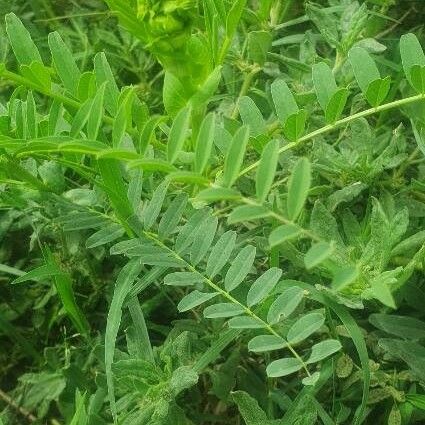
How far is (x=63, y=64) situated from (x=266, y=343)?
380 mm

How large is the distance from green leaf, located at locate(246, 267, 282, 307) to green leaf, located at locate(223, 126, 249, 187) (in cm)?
14

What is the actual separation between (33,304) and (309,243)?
50 centimetres

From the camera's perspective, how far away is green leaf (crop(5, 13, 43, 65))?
2.89 ft

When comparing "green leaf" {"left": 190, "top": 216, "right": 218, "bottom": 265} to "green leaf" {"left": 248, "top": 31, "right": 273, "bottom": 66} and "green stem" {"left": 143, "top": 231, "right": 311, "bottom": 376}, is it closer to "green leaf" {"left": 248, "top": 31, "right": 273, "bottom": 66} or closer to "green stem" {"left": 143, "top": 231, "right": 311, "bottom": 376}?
"green stem" {"left": 143, "top": 231, "right": 311, "bottom": 376}

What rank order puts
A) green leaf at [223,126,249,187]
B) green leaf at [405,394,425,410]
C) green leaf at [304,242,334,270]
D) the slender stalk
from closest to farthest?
green leaf at [304,242,334,270]
green leaf at [223,126,249,187]
green leaf at [405,394,425,410]
the slender stalk

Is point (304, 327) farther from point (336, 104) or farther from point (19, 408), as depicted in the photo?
point (19, 408)

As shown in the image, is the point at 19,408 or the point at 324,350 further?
the point at 19,408

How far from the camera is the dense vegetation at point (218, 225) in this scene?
2.59 feet

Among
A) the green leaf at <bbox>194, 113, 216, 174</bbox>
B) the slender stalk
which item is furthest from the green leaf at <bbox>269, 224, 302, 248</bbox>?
the slender stalk

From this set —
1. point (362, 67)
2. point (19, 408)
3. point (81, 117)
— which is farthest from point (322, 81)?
point (19, 408)

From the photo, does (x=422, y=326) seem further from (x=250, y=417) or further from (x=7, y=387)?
(x=7, y=387)

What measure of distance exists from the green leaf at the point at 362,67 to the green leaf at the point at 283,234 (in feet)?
0.87

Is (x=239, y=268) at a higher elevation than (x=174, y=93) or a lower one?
lower

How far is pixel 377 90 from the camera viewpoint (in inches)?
32.3
